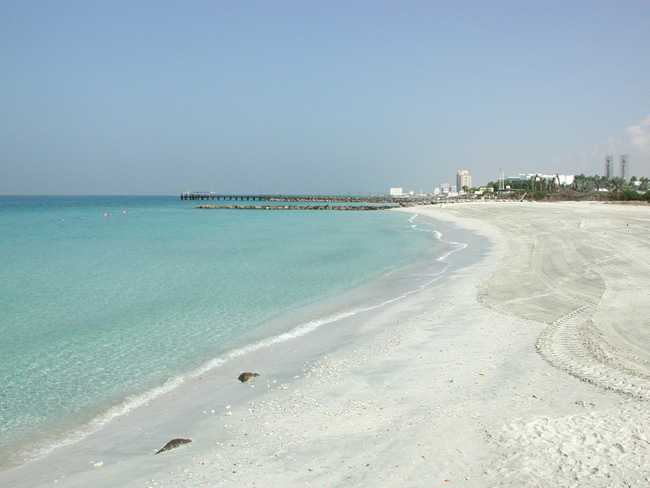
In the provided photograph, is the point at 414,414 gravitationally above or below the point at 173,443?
above

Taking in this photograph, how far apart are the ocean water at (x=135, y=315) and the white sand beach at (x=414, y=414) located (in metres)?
0.80

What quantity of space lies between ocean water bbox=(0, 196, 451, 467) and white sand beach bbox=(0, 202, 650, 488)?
31.4 inches

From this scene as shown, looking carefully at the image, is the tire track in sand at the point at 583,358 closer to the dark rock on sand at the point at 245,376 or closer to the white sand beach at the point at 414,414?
the white sand beach at the point at 414,414

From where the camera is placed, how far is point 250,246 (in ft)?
88.5

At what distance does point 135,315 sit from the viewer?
1124 centimetres

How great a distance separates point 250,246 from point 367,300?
1559 centimetres

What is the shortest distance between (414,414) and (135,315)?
8.27 m

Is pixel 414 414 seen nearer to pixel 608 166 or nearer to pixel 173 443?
pixel 173 443

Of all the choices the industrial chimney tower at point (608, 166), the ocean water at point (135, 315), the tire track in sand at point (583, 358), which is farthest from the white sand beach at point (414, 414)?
the industrial chimney tower at point (608, 166)

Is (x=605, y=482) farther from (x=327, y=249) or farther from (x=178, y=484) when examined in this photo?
(x=327, y=249)

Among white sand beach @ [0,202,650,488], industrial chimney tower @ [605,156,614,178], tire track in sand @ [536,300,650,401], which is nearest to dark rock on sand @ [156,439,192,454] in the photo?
white sand beach @ [0,202,650,488]

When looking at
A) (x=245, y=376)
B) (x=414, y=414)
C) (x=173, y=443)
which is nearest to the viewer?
(x=173, y=443)

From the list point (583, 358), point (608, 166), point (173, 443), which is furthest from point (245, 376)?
point (608, 166)

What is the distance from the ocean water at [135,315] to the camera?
6.43 metres
